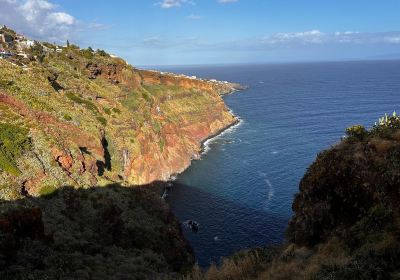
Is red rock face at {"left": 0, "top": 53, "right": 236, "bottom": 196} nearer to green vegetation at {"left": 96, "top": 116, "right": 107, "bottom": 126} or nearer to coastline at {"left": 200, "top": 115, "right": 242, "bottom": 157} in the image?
green vegetation at {"left": 96, "top": 116, "right": 107, "bottom": 126}

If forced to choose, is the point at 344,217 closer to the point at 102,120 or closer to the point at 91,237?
the point at 91,237

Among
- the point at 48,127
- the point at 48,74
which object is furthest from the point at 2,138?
the point at 48,74

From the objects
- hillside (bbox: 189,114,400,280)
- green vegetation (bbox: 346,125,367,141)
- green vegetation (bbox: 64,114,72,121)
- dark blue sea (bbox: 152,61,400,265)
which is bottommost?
dark blue sea (bbox: 152,61,400,265)

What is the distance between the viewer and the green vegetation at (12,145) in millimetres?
37875

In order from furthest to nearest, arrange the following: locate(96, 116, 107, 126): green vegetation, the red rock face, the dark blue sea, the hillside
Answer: locate(96, 116, 107, 126): green vegetation → the dark blue sea → the red rock face → the hillside

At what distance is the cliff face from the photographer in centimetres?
4203

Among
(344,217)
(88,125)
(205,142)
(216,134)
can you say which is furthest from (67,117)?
(216,134)

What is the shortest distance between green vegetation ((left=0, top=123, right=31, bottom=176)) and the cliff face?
0.10 meters

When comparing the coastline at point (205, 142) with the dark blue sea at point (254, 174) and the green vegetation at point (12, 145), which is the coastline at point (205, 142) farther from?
the green vegetation at point (12, 145)

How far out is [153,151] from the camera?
89938mm

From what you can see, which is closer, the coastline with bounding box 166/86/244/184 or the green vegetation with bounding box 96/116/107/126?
the green vegetation with bounding box 96/116/107/126

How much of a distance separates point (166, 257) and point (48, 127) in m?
21.3

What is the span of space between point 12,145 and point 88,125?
19556 mm

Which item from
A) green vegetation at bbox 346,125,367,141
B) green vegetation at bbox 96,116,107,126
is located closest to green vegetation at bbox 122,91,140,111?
green vegetation at bbox 96,116,107,126
